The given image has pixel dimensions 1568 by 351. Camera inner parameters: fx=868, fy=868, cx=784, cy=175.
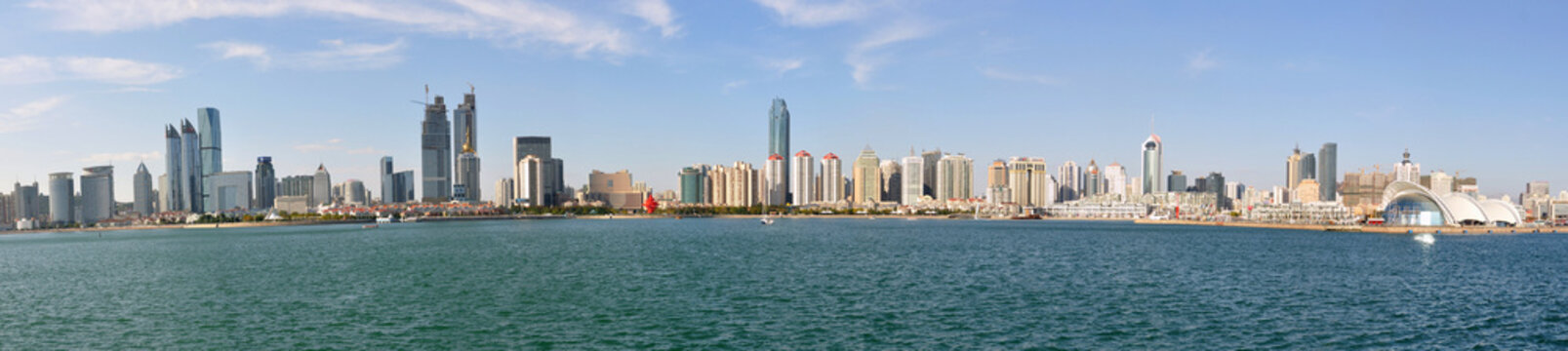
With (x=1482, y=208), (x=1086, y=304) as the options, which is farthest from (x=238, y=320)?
(x=1482, y=208)

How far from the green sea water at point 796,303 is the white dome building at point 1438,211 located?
237 feet

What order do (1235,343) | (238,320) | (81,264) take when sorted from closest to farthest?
(1235,343) < (238,320) < (81,264)

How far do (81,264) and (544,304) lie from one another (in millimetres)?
52291

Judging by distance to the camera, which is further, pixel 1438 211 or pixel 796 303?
pixel 1438 211

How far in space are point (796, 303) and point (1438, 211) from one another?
128 meters

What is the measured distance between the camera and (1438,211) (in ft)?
406

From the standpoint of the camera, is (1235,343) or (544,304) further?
(544,304)

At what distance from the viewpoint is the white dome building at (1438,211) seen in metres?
123

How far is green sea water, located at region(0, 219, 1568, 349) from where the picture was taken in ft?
89.7

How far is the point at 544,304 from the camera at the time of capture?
35656mm

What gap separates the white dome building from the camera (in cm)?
12325

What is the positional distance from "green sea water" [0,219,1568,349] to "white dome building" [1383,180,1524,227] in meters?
72.3

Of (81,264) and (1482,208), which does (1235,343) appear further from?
(1482,208)

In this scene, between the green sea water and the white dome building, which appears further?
the white dome building
